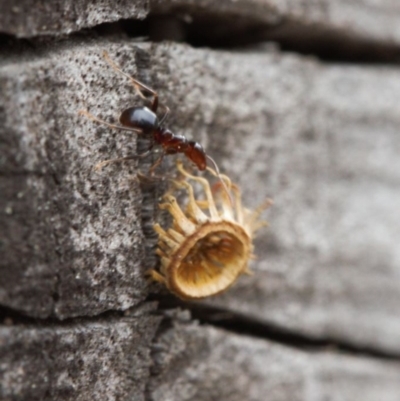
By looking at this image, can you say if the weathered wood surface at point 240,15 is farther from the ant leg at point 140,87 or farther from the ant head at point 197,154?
the ant head at point 197,154

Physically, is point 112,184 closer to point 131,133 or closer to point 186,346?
point 131,133

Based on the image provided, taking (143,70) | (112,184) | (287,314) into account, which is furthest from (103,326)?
(287,314)

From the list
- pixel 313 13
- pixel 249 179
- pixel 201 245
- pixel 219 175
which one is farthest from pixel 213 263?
pixel 313 13

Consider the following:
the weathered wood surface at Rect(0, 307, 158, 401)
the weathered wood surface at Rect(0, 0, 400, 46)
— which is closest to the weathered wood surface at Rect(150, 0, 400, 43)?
the weathered wood surface at Rect(0, 0, 400, 46)

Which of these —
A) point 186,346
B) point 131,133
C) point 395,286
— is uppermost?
point 131,133

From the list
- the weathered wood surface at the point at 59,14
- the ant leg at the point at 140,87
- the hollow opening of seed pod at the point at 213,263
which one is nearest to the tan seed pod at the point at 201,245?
the hollow opening of seed pod at the point at 213,263

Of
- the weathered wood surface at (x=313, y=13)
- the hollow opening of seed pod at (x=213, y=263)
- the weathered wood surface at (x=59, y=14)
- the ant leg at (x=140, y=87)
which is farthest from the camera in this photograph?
the weathered wood surface at (x=313, y=13)

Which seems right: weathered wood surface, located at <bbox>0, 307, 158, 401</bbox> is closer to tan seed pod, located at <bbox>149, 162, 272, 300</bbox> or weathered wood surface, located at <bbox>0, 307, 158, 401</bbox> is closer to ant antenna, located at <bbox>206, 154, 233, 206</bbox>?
tan seed pod, located at <bbox>149, 162, 272, 300</bbox>

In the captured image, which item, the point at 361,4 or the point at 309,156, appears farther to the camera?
the point at 361,4
